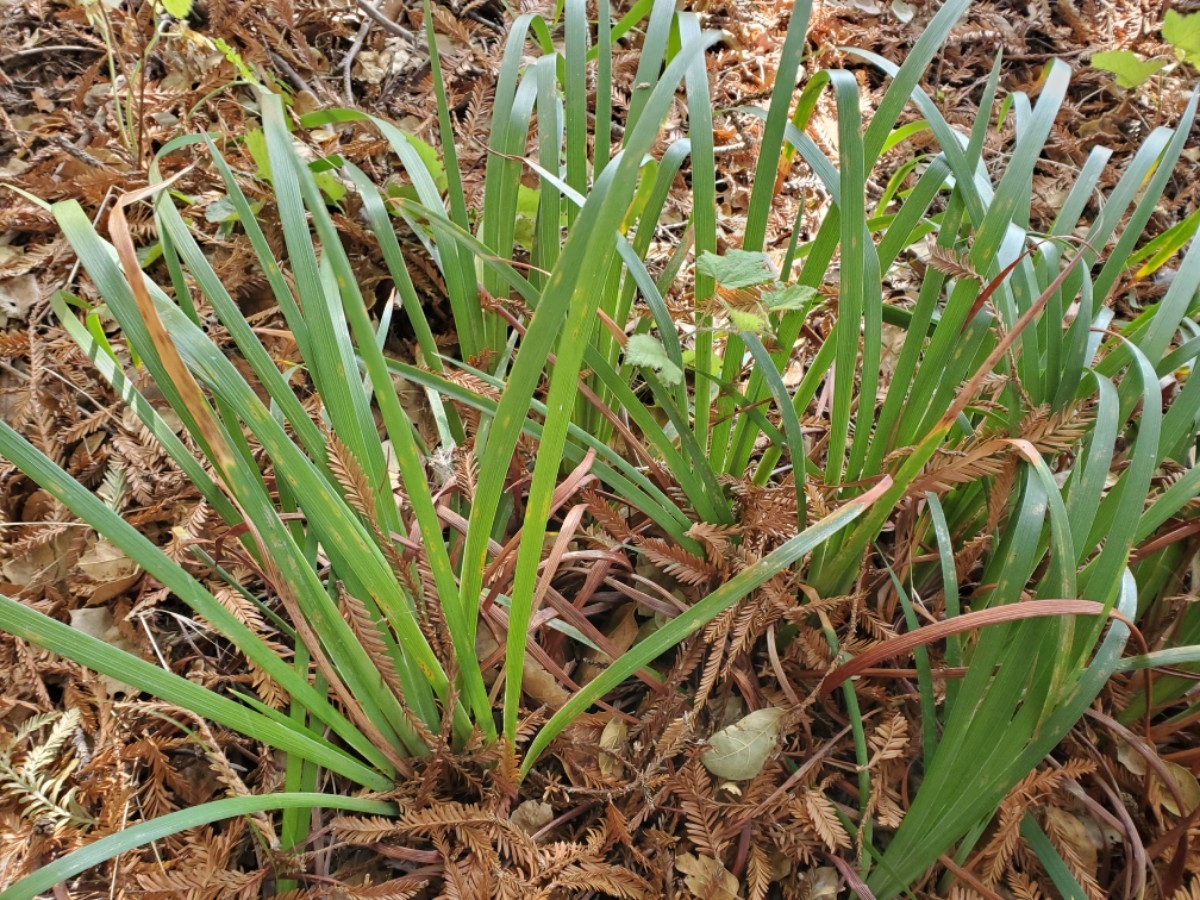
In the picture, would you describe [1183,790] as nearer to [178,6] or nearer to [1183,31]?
[1183,31]

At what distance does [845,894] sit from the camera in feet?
2.32

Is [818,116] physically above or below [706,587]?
above

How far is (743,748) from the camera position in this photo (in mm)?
739

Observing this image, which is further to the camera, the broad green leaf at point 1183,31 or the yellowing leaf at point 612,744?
the broad green leaf at point 1183,31

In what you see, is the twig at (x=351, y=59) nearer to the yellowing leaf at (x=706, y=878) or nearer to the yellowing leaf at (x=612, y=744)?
the yellowing leaf at (x=612, y=744)

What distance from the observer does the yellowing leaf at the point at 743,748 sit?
0.74 m

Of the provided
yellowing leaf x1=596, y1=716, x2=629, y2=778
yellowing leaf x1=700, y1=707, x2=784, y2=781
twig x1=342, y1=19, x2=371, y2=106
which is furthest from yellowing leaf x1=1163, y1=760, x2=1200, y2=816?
twig x1=342, y1=19, x2=371, y2=106

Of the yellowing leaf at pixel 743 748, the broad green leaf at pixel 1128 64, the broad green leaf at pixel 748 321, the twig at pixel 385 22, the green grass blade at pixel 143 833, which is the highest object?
the broad green leaf at pixel 1128 64

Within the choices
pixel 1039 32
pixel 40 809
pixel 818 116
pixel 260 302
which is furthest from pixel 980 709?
pixel 1039 32

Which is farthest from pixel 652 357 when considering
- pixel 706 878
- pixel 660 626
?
pixel 706 878

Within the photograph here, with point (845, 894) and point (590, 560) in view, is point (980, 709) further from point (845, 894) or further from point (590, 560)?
point (590, 560)

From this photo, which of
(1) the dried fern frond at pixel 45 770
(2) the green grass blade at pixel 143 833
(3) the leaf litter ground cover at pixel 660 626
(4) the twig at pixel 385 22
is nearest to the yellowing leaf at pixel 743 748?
(3) the leaf litter ground cover at pixel 660 626

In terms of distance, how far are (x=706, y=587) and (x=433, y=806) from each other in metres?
0.38

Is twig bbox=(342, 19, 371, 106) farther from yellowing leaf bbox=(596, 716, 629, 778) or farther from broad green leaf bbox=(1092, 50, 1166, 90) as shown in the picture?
broad green leaf bbox=(1092, 50, 1166, 90)
